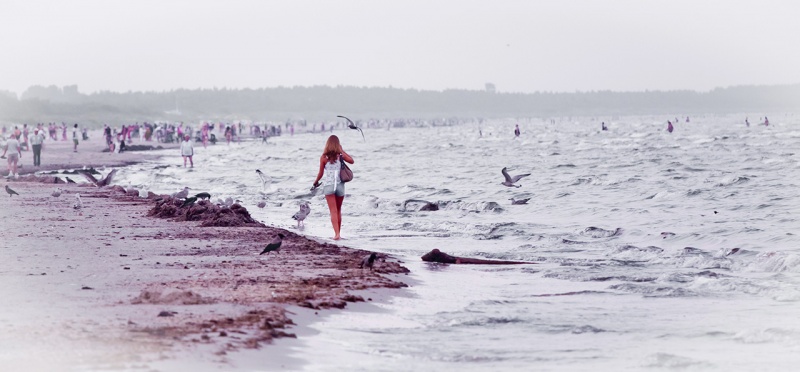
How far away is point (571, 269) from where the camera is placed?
1288cm

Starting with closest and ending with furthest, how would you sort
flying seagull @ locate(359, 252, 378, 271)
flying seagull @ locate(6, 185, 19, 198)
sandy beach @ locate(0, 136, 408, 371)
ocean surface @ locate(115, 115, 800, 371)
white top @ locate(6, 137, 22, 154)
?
sandy beach @ locate(0, 136, 408, 371)
ocean surface @ locate(115, 115, 800, 371)
flying seagull @ locate(359, 252, 378, 271)
flying seagull @ locate(6, 185, 19, 198)
white top @ locate(6, 137, 22, 154)

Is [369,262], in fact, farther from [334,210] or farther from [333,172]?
[334,210]

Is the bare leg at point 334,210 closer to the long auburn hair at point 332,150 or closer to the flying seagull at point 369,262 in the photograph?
the long auburn hair at point 332,150

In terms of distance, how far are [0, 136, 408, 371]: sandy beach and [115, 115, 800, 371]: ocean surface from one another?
1.64 ft

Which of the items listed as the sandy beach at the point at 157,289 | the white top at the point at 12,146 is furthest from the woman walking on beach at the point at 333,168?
the white top at the point at 12,146

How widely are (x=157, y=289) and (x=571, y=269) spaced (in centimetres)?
557

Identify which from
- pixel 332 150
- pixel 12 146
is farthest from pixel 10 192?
pixel 332 150

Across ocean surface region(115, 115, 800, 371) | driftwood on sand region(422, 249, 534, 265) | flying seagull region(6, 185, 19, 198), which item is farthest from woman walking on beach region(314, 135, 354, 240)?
flying seagull region(6, 185, 19, 198)

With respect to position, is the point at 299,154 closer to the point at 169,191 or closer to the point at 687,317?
the point at 169,191

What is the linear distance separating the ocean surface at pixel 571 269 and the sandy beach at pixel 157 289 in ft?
1.64

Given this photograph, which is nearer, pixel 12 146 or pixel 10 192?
pixel 10 192

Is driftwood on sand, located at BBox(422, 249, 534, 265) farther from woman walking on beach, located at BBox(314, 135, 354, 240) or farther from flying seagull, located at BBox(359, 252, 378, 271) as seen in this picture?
woman walking on beach, located at BBox(314, 135, 354, 240)

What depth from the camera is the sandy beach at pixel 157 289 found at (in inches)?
261

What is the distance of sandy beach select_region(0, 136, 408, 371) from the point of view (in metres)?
6.62
